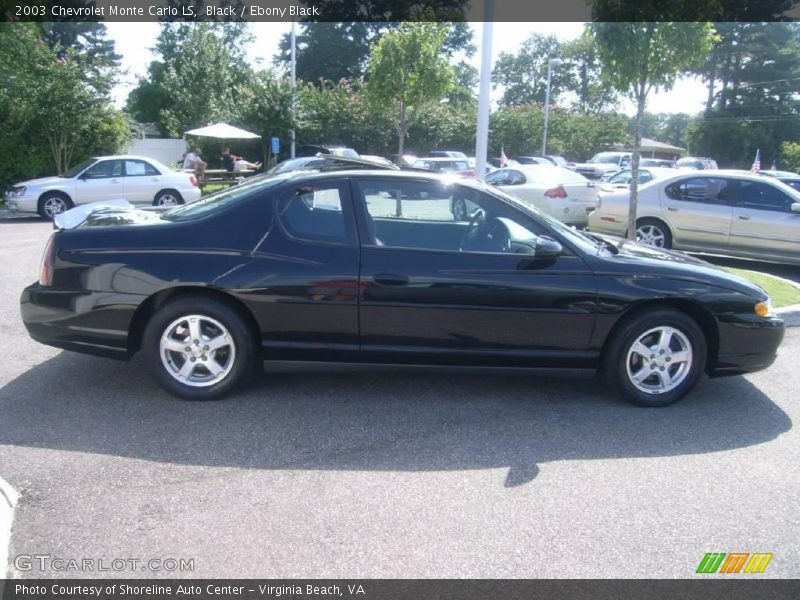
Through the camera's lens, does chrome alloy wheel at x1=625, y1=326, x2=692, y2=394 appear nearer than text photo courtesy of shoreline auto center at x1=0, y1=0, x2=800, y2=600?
No

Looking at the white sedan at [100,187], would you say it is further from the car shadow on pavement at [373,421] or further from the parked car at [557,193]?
the car shadow on pavement at [373,421]

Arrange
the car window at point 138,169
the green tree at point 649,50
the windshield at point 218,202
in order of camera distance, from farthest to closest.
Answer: the car window at point 138,169 < the green tree at point 649,50 < the windshield at point 218,202

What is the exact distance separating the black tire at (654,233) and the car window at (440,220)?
679cm

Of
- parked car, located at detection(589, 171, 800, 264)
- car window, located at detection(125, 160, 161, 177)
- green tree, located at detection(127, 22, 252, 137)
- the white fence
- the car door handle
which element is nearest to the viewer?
the car door handle

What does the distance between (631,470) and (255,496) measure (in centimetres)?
207

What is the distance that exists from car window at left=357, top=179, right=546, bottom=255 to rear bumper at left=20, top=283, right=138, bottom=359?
172cm

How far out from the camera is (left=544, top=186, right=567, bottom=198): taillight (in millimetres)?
13781

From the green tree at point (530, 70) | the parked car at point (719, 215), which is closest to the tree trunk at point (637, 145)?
the parked car at point (719, 215)

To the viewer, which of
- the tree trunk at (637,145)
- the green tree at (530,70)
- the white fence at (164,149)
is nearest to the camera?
the tree trunk at (637,145)

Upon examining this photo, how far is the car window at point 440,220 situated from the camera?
476 cm

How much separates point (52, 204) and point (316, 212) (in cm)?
1317

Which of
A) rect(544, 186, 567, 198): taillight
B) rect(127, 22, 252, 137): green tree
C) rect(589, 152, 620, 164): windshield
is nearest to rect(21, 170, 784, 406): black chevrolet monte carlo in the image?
rect(544, 186, 567, 198): taillight

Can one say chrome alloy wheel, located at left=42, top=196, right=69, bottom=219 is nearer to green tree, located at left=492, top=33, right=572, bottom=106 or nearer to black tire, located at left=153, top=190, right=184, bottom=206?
black tire, located at left=153, top=190, right=184, bottom=206

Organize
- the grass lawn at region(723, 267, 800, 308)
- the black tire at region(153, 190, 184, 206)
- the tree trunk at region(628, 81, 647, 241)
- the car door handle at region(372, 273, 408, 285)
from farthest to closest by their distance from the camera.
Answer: the black tire at region(153, 190, 184, 206), the tree trunk at region(628, 81, 647, 241), the grass lawn at region(723, 267, 800, 308), the car door handle at region(372, 273, 408, 285)
